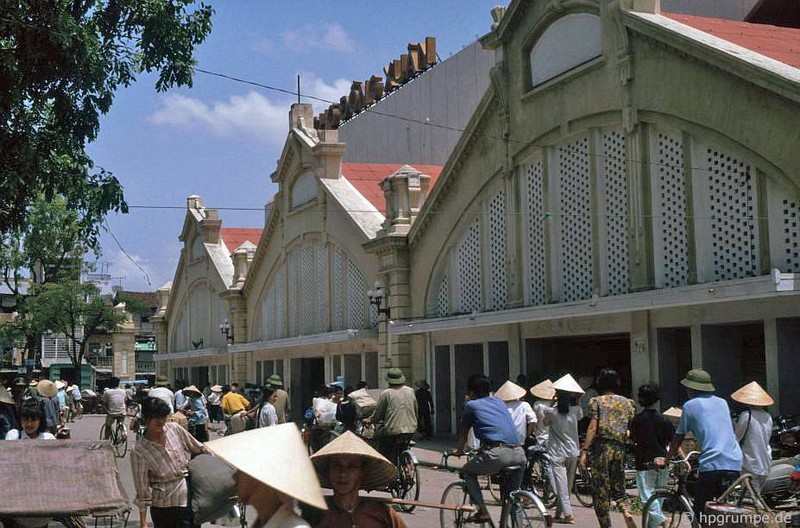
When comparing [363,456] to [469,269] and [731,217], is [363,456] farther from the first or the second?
[469,269]

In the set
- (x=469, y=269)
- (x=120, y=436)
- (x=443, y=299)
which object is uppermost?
(x=469, y=269)

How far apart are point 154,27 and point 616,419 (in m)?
7.88

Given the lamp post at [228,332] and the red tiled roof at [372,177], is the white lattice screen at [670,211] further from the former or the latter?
the lamp post at [228,332]

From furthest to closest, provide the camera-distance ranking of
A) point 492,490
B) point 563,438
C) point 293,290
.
A: point 293,290 → point 492,490 → point 563,438

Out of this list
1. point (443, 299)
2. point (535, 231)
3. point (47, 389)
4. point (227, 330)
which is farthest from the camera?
point (227, 330)

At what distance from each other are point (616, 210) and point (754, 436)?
10685 millimetres

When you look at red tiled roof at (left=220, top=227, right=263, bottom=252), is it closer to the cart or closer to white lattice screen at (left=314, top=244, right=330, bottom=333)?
white lattice screen at (left=314, top=244, right=330, bottom=333)

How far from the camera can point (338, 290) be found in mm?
34969

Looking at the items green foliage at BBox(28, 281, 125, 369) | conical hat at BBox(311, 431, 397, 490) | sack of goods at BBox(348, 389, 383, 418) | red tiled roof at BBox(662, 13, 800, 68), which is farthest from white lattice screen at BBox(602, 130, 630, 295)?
green foliage at BBox(28, 281, 125, 369)

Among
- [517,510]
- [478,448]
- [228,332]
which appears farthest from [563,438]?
[228,332]

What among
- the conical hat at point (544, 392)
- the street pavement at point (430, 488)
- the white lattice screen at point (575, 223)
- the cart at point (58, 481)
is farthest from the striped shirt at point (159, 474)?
the white lattice screen at point (575, 223)

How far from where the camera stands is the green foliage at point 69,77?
1308 centimetres

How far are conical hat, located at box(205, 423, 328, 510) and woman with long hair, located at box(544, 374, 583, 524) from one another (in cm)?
860

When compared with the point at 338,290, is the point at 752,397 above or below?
below
